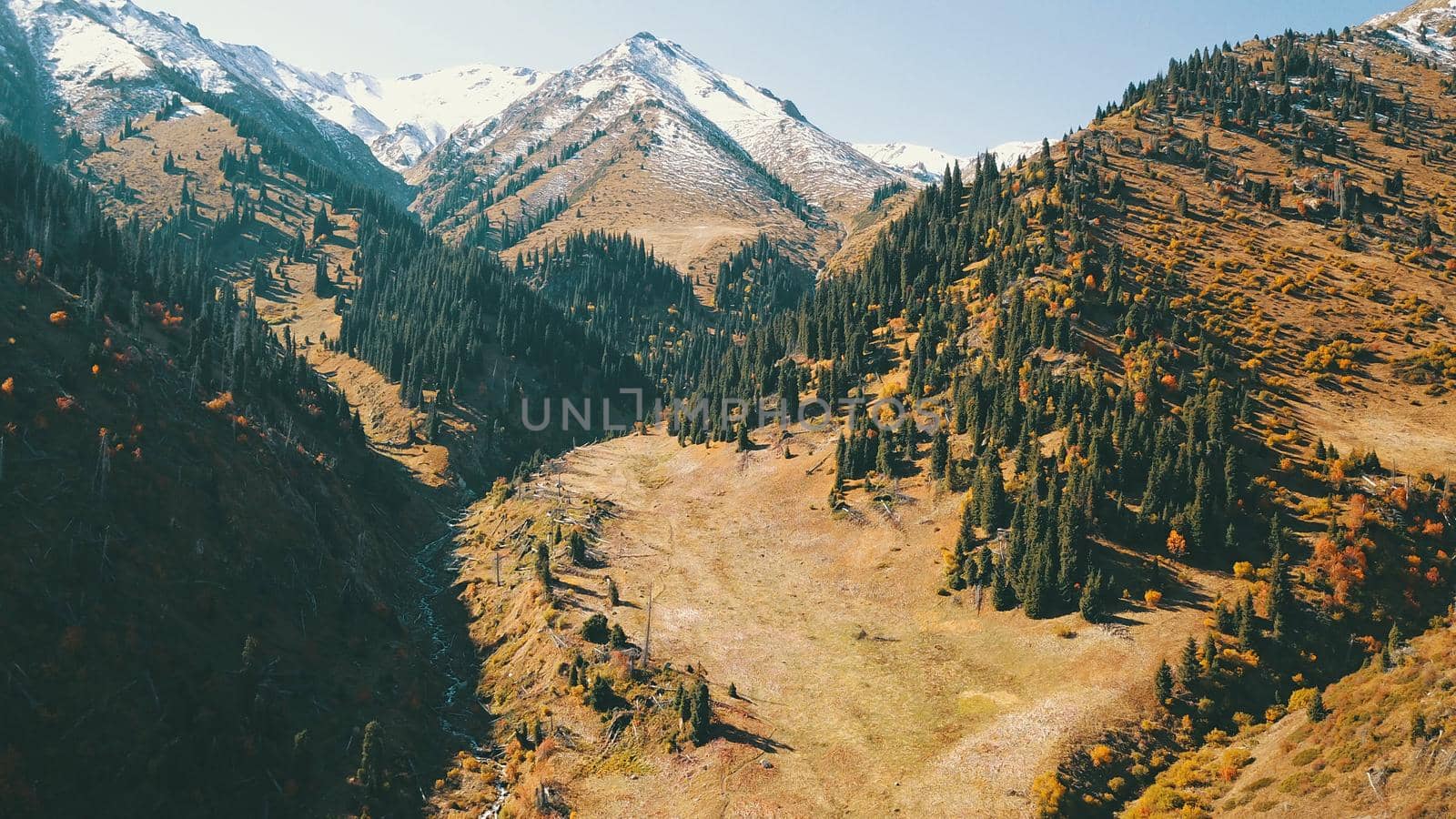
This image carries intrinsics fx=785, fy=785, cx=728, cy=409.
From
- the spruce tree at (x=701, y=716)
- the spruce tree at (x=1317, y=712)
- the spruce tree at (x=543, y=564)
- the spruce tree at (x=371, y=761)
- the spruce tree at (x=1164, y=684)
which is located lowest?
the spruce tree at (x=371, y=761)

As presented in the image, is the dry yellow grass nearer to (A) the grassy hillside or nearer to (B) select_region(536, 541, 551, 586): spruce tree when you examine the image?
(B) select_region(536, 541, 551, 586): spruce tree

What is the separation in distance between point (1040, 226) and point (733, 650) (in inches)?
4225

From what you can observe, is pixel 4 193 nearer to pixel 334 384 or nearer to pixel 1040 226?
pixel 334 384

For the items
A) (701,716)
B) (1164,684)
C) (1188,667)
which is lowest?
(701,716)

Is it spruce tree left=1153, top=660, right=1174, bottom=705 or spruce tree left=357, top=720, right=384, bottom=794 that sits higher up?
spruce tree left=1153, top=660, right=1174, bottom=705

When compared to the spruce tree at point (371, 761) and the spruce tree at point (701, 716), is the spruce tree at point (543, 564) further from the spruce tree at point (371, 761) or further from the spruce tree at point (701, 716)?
the spruce tree at point (701, 716)

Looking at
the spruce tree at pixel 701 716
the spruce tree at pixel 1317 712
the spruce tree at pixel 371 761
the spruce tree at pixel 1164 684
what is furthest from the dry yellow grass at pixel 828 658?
the spruce tree at pixel 371 761

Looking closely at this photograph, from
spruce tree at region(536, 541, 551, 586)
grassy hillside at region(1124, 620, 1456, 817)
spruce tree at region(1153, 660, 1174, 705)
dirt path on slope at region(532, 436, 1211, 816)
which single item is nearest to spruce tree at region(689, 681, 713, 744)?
dirt path on slope at region(532, 436, 1211, 816)

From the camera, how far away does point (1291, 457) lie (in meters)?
90.1

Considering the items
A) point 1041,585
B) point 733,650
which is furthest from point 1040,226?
point 733,650

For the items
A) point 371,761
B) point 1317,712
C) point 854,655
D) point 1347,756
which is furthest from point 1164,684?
point 371,761

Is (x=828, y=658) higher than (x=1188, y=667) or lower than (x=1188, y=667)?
lower

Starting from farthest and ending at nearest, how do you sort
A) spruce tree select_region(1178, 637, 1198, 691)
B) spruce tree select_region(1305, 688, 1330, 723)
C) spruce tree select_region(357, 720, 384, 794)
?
spruce tree select_region(357, 720, 384, 794) < spruce tree select_region(1178, 637, 1198, 691) < spruce tree select_region(1305, 688, 1330, 723)

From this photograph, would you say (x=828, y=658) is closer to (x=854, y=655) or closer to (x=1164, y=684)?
(x=854, y=655)
